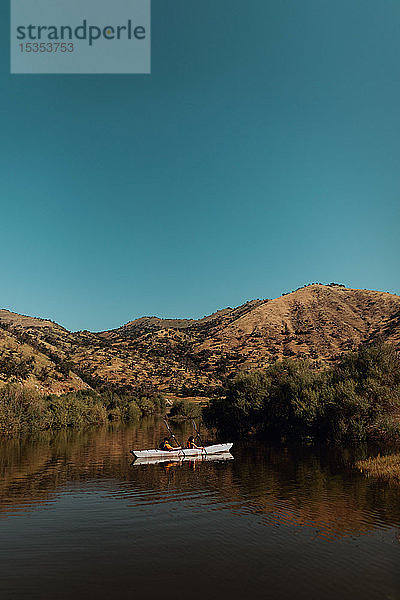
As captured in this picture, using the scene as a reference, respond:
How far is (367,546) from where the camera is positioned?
18.1 meters

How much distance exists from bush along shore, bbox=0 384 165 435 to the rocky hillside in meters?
8.25

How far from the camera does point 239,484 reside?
3098 cm

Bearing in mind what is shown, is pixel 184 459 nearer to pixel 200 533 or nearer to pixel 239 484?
pixel 239 484

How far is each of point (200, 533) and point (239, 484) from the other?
11.1m

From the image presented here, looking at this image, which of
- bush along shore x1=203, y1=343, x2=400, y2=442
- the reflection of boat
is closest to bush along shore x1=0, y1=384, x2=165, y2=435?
bush along shore x1=203, y1=343, x2=400, y2=442

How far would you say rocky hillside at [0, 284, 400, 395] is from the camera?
4163 inches

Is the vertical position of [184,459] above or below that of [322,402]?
below

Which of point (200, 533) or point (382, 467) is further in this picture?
point (382, 467)

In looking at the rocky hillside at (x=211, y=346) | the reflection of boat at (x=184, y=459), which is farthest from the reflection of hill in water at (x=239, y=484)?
the rocky hillside at (x=211, y=346)

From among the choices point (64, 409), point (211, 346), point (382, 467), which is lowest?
point (382, 467)

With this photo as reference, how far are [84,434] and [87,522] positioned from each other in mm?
51400

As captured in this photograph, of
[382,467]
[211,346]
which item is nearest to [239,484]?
[382,467]

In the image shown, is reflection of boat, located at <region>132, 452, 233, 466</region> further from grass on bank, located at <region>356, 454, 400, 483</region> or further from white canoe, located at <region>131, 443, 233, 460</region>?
grass on bank, located at <region>356, 454, 400, 483</region>

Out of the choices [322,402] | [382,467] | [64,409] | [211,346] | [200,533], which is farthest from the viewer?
[211,346]
